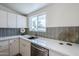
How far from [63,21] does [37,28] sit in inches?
12.8

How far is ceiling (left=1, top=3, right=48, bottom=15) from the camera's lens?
608mm

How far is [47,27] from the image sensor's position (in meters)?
0.74

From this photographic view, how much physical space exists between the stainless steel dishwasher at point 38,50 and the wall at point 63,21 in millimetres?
158

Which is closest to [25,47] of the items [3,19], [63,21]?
[3,19]

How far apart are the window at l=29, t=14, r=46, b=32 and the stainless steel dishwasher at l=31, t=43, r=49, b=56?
0.69ft

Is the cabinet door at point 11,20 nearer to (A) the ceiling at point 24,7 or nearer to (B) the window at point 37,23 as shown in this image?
(A) the ceiling at point 24,7

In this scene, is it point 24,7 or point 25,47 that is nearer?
point 24,7

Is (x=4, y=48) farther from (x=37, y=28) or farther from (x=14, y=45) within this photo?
(x=37, y=28)

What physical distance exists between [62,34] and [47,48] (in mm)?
276

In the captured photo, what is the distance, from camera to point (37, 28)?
0.70m

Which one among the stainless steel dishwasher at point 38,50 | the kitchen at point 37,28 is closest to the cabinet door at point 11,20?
the kitchen at point 37,28

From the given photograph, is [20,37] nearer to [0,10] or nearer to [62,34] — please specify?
[0,10]


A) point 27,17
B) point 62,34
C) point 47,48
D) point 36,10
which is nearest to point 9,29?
point 27,17

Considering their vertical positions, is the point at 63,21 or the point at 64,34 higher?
the point at 63,21
